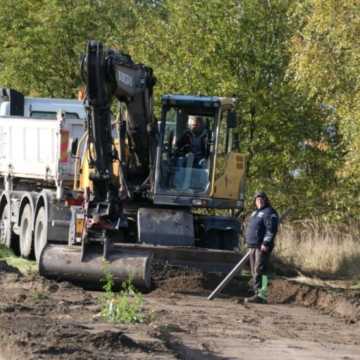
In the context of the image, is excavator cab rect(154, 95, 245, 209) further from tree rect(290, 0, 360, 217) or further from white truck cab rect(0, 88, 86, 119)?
white truck cab rect(0, 88, 86, 119)

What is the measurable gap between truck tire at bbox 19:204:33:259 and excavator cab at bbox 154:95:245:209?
3.82 meters

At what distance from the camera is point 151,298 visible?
50.6 feet

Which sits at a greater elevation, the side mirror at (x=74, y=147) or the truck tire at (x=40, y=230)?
the side mirror at (x=74, y=147)

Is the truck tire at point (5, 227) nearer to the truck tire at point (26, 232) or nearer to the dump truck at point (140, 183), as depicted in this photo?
the truck tire at point (26, 232)

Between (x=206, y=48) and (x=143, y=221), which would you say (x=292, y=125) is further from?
(x=143, y=221)

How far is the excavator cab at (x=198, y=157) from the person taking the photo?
17.7 meters

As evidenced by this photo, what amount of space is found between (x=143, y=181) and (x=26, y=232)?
12.1 ft

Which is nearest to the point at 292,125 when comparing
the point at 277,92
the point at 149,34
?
the point at 277,92

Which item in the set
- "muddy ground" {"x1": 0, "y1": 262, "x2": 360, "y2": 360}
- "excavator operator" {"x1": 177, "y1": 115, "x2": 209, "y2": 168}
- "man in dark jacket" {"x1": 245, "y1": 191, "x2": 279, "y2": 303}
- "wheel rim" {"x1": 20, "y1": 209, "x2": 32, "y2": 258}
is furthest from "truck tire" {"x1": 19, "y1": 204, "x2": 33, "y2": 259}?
"man in dark jacket" {"x1": 245, "y1": 191, "x2": 279, "y2": 303}

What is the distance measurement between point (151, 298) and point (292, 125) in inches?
339

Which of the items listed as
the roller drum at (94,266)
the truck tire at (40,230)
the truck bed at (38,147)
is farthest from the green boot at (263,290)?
the truck bed at (38,147)

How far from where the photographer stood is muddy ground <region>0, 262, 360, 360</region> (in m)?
9.55

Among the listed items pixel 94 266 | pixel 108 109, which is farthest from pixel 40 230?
pixel 94 266

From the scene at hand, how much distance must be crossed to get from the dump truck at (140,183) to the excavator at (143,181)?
2 centimetres
